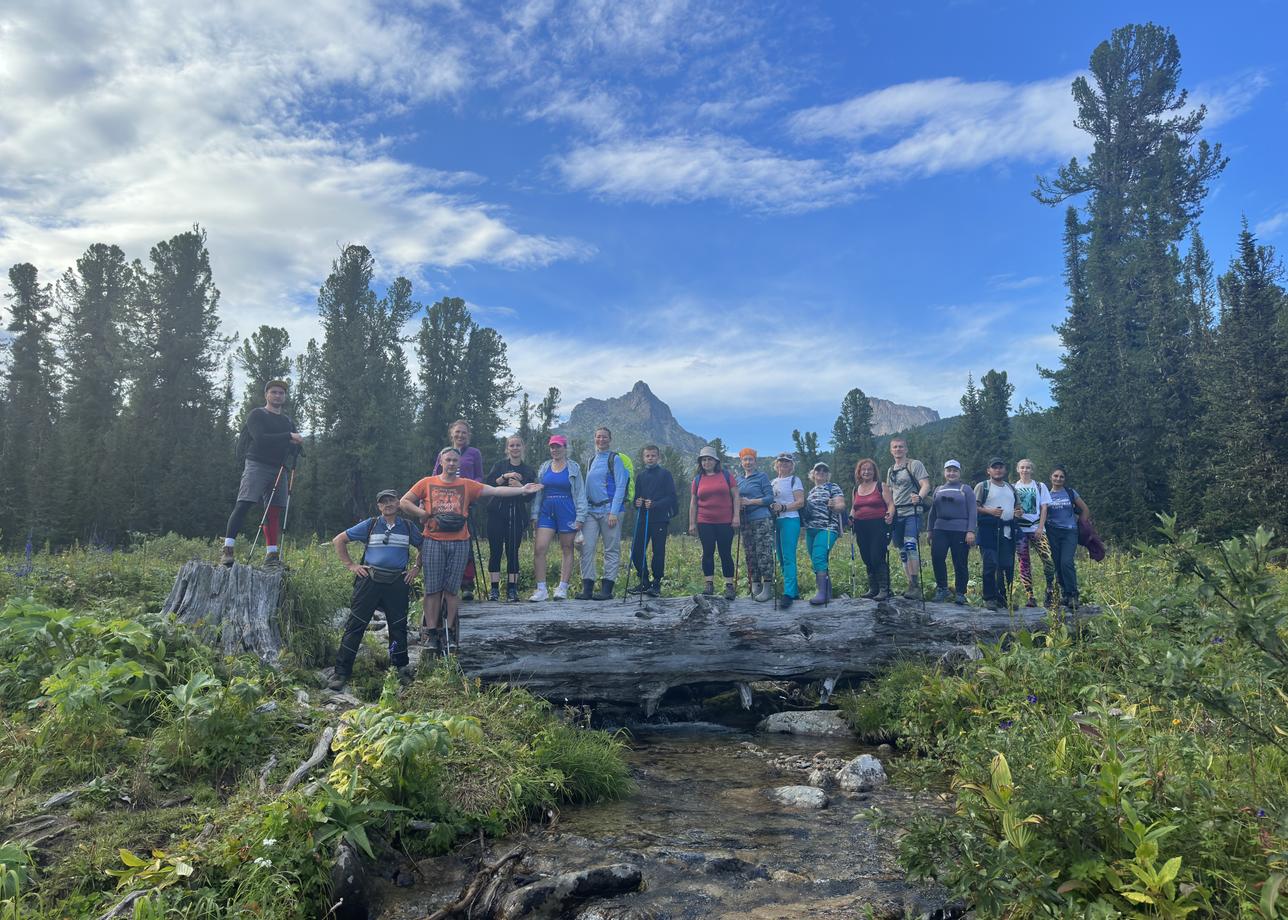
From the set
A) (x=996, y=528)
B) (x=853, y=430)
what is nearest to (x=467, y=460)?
(x=996, y=528)

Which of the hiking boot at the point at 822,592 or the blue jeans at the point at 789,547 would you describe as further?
the blue jeans at the point at 789,547

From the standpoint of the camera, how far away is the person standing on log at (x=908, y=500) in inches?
375

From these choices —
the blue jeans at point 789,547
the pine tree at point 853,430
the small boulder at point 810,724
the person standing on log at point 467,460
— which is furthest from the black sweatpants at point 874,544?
the pine tree at point 853,430

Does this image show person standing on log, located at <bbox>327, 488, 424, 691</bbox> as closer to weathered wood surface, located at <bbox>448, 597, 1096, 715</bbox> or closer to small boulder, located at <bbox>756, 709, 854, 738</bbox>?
weathered wood surface, located at <bbox>448, 597, 1096, 715</bbox>

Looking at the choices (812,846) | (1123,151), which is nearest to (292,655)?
(812,846)

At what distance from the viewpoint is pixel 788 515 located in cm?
916

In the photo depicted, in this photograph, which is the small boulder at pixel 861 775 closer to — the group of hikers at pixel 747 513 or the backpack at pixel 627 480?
the group of hikers at pixel 747 513

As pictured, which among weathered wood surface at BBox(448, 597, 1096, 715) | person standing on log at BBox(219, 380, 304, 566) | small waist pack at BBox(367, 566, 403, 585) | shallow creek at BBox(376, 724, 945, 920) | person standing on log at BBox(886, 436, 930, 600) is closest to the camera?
shallow creek at BBox(376, 724, 945, 920)

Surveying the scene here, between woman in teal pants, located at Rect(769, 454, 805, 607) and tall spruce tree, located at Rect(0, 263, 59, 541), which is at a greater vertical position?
tall spruce tree, located at Rect(0, 263, 59, 541)

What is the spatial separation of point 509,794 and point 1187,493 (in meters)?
28.8

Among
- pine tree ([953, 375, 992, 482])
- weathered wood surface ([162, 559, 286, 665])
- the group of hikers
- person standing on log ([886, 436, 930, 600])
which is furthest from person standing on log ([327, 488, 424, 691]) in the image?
pine tree ([953, 375, 992, 482])

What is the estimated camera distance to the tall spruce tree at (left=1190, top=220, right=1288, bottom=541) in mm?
21969

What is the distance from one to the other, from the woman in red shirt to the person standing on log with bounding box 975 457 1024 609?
3326 mm

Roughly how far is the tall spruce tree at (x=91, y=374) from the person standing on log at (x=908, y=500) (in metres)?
32.5
